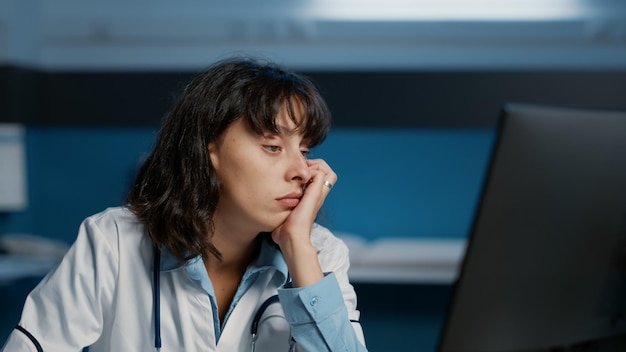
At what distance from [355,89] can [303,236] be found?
1.70 m

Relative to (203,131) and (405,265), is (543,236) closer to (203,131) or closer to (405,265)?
(203,131)

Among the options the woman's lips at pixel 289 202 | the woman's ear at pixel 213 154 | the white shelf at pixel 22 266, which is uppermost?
the woman's ear at pixel 213 154

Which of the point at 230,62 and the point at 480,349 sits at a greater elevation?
the point at 230,62

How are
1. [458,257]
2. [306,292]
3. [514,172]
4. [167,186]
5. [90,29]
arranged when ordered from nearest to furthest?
[514,172], [306,292], [167,186], [458,257], [90,29]

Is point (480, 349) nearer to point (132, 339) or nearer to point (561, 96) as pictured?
point (132, 339)

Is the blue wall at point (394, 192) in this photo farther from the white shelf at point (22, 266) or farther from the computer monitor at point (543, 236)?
the computer monitor at point (543, 236)

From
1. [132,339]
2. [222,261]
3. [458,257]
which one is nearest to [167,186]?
[222,261]

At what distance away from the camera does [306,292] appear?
136cm

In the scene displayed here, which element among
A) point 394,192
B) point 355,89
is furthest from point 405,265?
point 355,89

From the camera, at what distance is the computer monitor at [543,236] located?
37.9 inches

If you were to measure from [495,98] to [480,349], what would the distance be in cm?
214

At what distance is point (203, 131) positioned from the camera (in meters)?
1.47

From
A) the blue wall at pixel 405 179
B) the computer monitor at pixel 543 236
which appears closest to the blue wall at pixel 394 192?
the blue wall at pixel 405 179

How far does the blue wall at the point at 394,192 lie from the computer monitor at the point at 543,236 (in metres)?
1.96
